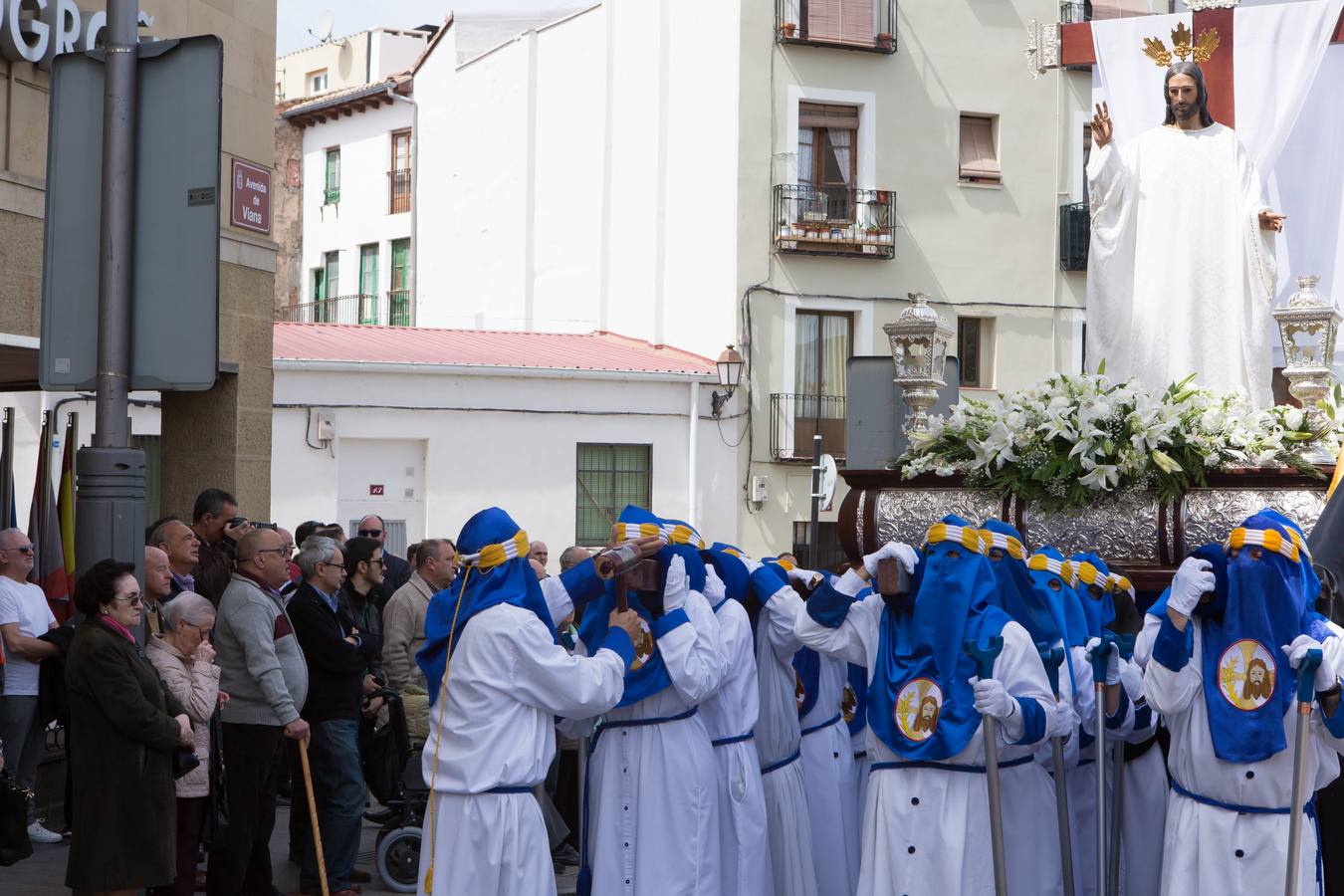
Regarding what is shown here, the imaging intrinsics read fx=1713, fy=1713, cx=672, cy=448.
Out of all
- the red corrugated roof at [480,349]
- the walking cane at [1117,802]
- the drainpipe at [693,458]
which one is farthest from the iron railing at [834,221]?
the walking cane at [1117,802]

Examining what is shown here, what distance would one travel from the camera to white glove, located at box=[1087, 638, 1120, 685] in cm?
602

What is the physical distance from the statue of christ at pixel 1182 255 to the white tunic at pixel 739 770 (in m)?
3.08

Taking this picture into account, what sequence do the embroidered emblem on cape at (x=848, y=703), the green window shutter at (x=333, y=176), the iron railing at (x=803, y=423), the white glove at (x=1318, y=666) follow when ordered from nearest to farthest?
the white glove at (x=1318, y=666)
the embroidered emblem on cape at (x=848, y=703)
the iron railing at (x=803, y=423)
the green window shutter at (x=333, y=176)

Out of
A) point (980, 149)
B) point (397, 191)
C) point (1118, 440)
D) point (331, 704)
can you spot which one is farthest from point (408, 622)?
point (397, 191)

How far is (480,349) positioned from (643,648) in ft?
58.4

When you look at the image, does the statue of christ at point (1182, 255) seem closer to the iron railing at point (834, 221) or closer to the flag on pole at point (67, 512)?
the flag on pole at point (67, 512)

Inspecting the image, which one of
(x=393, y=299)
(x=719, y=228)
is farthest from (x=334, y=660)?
(x=393, y=299)

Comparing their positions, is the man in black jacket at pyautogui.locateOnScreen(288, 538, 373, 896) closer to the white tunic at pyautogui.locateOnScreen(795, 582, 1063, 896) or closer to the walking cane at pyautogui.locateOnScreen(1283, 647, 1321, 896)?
the white tunic at pyautogui.locateOnScreen(795, 582, 1063, 896)

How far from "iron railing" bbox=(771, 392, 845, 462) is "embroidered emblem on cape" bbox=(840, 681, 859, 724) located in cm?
1650

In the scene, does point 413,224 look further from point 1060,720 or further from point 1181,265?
point 1060,720

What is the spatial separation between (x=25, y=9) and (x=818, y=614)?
18.6 ft

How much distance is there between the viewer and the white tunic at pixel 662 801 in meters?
6.57

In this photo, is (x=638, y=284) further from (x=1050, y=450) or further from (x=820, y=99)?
(x=1050, y=450)

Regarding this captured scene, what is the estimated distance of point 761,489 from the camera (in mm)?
24031
